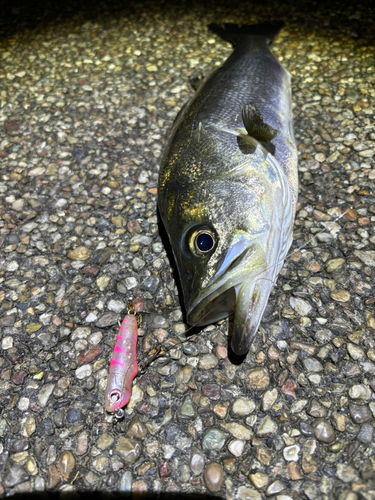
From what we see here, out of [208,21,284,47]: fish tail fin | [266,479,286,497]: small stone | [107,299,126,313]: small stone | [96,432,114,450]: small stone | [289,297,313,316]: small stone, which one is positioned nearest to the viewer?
[266,479,286,497]: small stone

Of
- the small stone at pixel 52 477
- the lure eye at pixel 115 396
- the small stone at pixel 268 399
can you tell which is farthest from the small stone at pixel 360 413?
the small stone at pixel 52 477

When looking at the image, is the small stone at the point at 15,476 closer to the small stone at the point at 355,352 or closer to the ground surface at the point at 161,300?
the ground surface at the point at 161,300

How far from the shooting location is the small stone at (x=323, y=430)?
1942 millimetres

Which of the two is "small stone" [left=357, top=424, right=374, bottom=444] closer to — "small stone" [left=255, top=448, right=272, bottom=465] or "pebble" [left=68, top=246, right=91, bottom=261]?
"small stone" [left=255, top=448, right=272, bottom=465]

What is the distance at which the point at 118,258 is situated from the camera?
2791mm

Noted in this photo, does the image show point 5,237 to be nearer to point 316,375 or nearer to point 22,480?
point 22,480

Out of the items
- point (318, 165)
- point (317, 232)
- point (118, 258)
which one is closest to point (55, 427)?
point (118, 258)

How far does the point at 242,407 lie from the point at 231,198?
116 centimetres

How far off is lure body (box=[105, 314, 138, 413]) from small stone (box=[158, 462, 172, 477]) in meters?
0.36

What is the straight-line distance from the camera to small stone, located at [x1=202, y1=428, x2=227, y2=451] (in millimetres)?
1975

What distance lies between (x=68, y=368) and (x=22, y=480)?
59 cm

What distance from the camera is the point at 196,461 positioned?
194cm

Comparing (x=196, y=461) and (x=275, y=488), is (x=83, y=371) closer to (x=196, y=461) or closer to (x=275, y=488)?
(x=196, y=461)

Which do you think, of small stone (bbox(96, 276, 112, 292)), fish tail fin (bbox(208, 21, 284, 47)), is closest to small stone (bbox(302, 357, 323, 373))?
small stone (bbox(96, 276, 112, 292))
